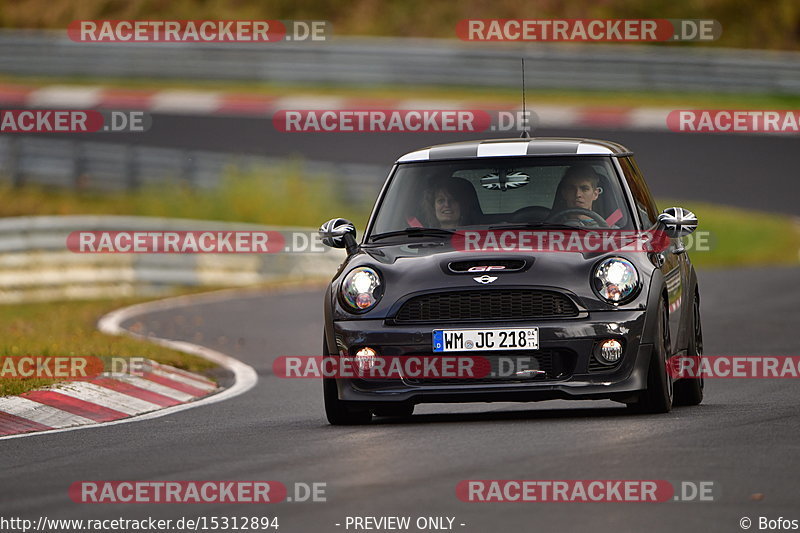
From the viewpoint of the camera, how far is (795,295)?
1808 cm

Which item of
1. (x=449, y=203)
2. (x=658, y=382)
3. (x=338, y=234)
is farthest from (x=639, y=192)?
(x=338, y=234)

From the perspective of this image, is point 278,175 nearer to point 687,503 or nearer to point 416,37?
point 416,37

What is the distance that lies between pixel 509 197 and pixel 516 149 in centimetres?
31

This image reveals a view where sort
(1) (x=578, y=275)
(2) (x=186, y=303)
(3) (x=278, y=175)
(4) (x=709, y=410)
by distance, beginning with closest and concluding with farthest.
Answer: (1) (x=578, y=275), (4) (x=709, y=410), (2) (x=186, y=303), (3) (x=278, y=175)

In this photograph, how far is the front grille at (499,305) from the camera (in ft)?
30.0

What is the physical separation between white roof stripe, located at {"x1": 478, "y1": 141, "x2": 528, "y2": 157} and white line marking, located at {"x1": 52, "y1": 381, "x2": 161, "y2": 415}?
2819mm

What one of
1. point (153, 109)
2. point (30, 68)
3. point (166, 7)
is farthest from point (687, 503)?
point (166, 7)

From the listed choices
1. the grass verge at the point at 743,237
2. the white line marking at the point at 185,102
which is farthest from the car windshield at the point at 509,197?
the white line marking at the point at 185,102

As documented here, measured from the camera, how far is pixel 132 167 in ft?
86.6

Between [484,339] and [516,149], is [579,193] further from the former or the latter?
A: [484,339]

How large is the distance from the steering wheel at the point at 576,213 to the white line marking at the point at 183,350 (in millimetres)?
2752

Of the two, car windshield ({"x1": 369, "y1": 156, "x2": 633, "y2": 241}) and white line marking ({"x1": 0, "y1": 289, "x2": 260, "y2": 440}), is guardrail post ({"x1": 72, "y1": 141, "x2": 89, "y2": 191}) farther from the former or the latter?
car windshield ({"x1": 369, "y1": 156, "x2": 633, "y2": 241})

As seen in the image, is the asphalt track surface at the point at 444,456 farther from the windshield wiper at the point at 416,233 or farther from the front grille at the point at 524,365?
the windshield wiper at the point at 416,233

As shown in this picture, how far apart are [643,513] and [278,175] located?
1972 cm
